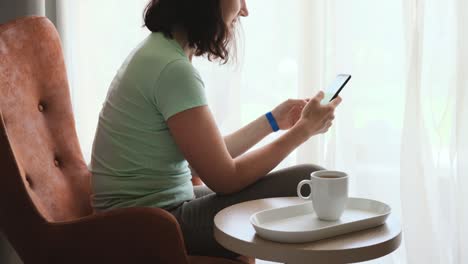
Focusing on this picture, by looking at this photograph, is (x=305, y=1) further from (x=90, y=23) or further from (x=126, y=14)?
(x=90, y=23)

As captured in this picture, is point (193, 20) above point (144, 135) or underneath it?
above

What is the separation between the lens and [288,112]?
5.34ft

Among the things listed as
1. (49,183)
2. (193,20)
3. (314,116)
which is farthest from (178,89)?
(49,183)

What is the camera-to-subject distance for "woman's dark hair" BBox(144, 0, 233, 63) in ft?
4.50

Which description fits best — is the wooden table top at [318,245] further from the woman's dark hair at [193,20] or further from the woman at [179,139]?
the woman's dark hair at [193,20]

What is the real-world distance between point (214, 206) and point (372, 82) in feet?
2.38

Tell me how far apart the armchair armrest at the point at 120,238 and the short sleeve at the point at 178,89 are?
0.22 meters

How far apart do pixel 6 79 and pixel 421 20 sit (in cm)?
104

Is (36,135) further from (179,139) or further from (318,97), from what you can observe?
(318,97)

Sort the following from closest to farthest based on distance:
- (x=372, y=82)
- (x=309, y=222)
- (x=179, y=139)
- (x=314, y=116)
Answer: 1. (x=309, y=222)
2. (x=179, y=139)
3. (x=314, y=116)
4. (x=372, y=82)

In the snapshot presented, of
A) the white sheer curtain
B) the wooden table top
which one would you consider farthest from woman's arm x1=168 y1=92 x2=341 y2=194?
the white sheer curtain

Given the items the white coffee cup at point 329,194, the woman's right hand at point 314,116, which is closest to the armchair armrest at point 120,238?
the white coffee cup at point 329,194

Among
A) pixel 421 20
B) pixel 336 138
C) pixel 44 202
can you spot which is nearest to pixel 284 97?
pixel 336 138

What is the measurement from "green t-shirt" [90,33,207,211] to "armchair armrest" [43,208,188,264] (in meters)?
0.16
